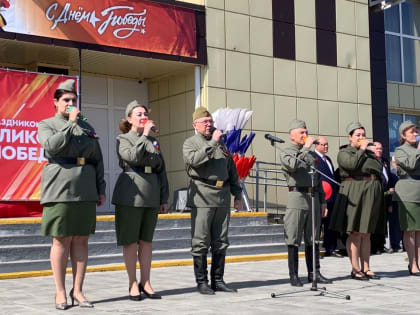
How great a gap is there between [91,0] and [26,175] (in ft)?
12.1

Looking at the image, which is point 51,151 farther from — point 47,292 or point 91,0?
point 91,0

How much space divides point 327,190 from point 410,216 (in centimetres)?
228

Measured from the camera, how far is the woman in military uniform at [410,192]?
870cm

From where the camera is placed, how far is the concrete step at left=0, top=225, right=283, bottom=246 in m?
9.58

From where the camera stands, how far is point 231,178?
7469mm

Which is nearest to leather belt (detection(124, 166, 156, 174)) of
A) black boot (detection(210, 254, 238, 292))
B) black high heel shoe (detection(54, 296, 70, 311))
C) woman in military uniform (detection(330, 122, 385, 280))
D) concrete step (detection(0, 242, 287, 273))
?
black boot (detection(210, 254, 238, 292))

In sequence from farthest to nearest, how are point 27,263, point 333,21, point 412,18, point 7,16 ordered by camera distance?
point 412,18, point 333,21, point 7,16, point 27,263

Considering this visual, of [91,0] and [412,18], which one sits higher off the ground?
[412,18]

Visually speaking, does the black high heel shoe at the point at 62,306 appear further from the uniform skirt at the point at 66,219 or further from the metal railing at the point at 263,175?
the metal railing at the point at 263,175

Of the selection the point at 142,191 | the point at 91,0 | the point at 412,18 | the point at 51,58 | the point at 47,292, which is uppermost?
the point at 412,18

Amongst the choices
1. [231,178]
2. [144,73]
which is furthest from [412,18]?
[231,178]

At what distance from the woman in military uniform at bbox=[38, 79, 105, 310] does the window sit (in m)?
14.1

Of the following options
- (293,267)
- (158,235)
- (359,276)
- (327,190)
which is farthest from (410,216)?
(158,235)

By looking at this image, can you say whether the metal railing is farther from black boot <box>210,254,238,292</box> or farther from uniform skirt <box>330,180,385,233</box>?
black boot <box>210,254,238,292</box>
